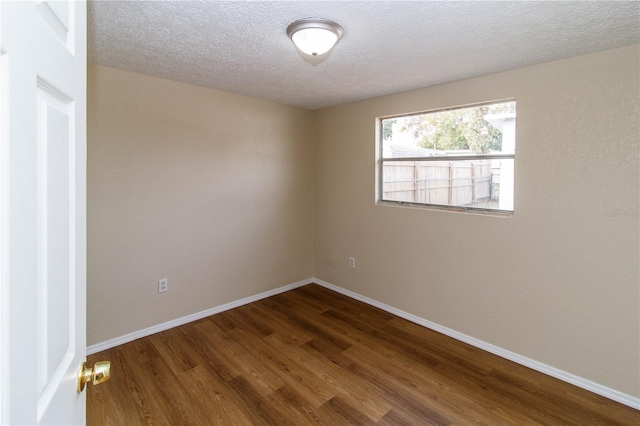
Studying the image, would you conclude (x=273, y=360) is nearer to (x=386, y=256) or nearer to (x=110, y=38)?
(x=386, y=256)

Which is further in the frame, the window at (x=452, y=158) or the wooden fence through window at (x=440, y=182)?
the wooden fence through window at (x=440, y=182)

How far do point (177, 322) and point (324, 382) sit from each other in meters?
1.63

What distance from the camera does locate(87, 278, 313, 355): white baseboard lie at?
2.70 m

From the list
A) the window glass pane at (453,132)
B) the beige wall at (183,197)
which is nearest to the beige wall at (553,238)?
the window glass pane at (453,132)

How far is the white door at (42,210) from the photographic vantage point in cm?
48

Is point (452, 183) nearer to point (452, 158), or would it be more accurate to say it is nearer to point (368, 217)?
point (452, 158)

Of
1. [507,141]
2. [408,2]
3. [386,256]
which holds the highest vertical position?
[408,2]

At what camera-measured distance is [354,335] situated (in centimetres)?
296

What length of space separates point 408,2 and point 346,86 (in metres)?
1.46

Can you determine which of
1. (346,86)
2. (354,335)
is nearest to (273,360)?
(354,335)

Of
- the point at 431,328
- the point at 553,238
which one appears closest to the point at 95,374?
the point at 553,238

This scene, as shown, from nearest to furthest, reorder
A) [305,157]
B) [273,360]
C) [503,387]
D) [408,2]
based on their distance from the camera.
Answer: [408,2] → [503,387] → [273,360] → [305,157]

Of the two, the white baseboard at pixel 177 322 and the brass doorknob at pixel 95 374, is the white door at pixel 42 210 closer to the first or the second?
the brass doorknob at pixel 95 374

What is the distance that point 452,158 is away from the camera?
9.68 feet
